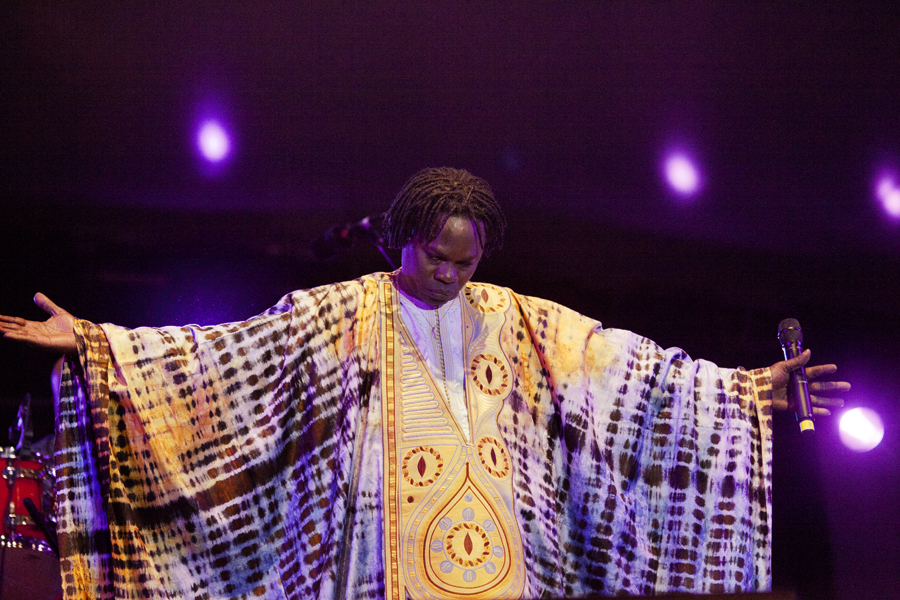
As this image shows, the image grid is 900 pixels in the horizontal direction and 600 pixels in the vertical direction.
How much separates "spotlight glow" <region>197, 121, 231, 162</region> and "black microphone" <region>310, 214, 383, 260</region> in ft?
2.39

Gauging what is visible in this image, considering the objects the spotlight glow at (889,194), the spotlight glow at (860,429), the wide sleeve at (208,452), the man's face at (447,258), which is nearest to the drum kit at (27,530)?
the wide sleeve at (208,452)

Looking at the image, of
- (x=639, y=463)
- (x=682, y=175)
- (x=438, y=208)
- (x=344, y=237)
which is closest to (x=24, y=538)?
(x=344, y=237)

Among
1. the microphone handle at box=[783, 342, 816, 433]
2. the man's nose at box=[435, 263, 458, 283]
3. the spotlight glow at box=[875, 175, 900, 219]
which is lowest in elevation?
the microphone handle at box=[783, 342, 816, 433]

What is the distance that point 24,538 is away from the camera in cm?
369

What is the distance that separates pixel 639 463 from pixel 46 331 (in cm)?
223

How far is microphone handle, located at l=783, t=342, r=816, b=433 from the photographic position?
3111 millimetres

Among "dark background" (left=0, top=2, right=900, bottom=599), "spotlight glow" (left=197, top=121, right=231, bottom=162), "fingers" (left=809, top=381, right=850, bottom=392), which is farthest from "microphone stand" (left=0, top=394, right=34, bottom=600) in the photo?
"fingers" (left=809, top=381, right=850, bottom=392)

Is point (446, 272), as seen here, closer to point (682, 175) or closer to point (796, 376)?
point (796, 376)

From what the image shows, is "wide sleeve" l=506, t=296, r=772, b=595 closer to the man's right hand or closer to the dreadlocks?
the dreadlocks

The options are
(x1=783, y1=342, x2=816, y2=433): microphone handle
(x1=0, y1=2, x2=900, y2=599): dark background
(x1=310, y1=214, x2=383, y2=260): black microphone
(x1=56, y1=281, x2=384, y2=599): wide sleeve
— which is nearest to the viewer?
(x1=56, y1=281, x2=384, y2=599): wide sleeve

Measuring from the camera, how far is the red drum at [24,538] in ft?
12.0

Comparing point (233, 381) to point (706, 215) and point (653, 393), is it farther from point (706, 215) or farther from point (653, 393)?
point (706, 215)

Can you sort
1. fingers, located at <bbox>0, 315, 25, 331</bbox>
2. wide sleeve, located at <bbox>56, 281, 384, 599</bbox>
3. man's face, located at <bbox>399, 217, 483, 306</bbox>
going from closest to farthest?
1. fingers, located at <bbox>0, 315, 25, 331</bbox>
2. wide sleeve, located at <bbox>56, 281, 384, 599</bbox>
3. man's face, located at <bbox>399, 217, 483, 306</bbox>

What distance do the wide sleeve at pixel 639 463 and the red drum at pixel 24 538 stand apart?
2111 mm
